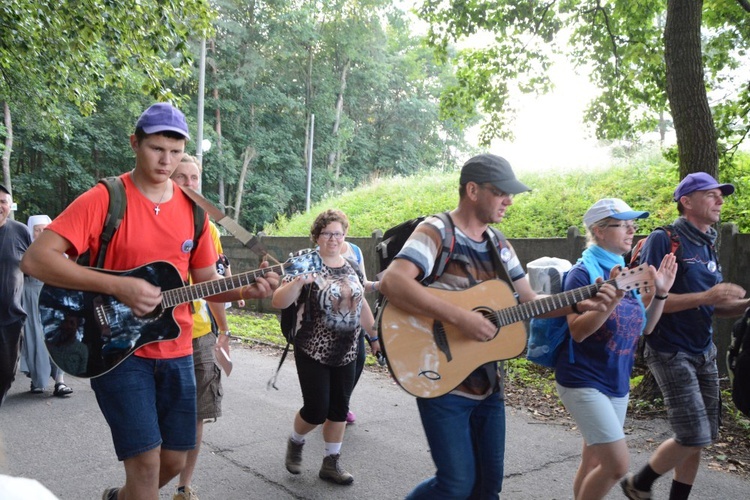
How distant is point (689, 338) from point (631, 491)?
108cm

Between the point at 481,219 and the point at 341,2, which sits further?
the point at 341,2

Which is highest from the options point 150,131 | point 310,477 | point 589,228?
point 150,131

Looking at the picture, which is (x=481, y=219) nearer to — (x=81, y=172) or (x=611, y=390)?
(x=611, y=390)

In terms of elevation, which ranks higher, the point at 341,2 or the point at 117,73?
the point at 341,2

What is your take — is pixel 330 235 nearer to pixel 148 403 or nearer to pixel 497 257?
pixel 497 257

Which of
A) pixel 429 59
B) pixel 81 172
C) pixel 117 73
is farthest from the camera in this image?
pixel 429 59

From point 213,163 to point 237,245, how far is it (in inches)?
1039

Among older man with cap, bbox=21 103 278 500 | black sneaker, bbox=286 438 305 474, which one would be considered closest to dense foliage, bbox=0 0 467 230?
black sneaker, bbox=286 438 305 474

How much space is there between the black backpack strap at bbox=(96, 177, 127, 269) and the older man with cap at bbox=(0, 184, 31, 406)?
10.6 ft

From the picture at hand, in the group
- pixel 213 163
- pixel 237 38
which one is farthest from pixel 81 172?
pixel 237 38

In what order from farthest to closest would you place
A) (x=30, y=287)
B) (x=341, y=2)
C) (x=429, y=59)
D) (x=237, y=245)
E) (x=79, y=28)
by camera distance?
(x=429, y=59) < (x=341, y=2) < (x=237, y=245) < (x=79, y=28) < (x=30, y=287)

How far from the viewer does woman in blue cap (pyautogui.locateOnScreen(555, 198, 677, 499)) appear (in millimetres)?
3629

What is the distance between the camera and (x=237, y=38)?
146 feet

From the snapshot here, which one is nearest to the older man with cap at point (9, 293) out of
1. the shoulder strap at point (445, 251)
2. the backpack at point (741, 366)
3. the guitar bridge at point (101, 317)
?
the guitar bridge at point (101, 317)
